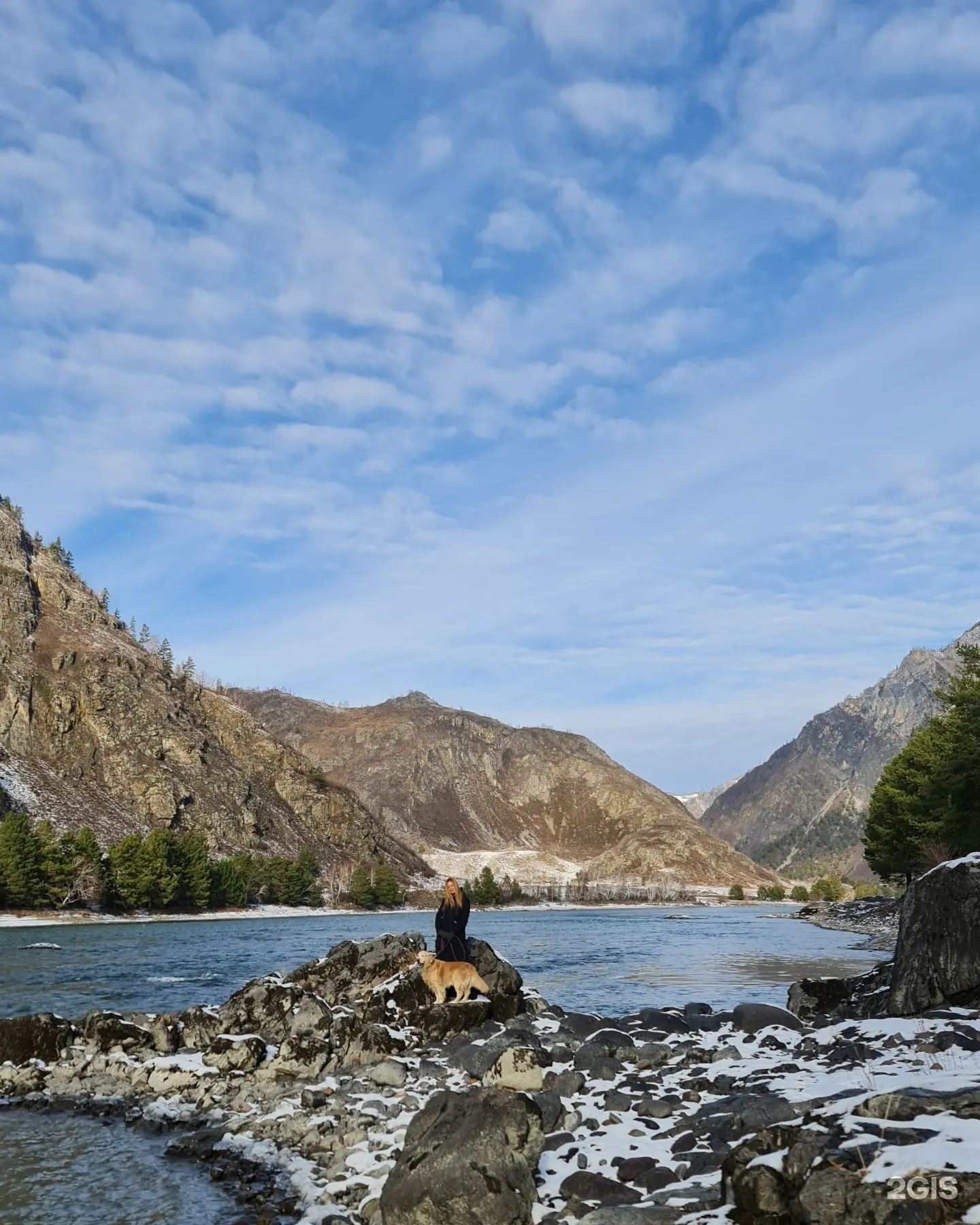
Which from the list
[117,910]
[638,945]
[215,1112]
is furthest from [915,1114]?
[117,910]

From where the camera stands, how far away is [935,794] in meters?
69.0

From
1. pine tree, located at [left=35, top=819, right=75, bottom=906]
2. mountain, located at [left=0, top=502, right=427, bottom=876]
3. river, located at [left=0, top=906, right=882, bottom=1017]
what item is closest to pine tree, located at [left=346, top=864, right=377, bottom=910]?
mountain, located at [left=0, top=502, right=427, bottom=876]

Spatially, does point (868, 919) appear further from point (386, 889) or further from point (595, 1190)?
point (386, 889)

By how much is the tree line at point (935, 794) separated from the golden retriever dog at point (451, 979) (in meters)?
41.2

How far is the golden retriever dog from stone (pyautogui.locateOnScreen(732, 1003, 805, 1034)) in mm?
6754

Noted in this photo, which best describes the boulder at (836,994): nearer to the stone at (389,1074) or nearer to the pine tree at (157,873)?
the stone at (389,1074)

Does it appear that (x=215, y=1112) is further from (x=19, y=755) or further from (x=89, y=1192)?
(x=19, y=755)

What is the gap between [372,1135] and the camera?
15.3m

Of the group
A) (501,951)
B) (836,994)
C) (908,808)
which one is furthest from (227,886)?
(836,994)

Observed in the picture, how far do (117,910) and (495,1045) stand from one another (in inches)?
4197

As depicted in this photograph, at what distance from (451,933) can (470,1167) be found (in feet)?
43.6

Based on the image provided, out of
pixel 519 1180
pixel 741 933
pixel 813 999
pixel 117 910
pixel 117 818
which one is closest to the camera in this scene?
pixel 519 1180

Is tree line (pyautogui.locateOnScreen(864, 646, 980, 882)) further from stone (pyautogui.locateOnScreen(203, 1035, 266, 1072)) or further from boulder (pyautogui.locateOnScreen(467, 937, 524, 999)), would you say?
stone (pyautogui.locateOnScreen(203, 1035, 266, 1072))

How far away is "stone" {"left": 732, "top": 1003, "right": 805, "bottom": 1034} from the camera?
66.5ft
